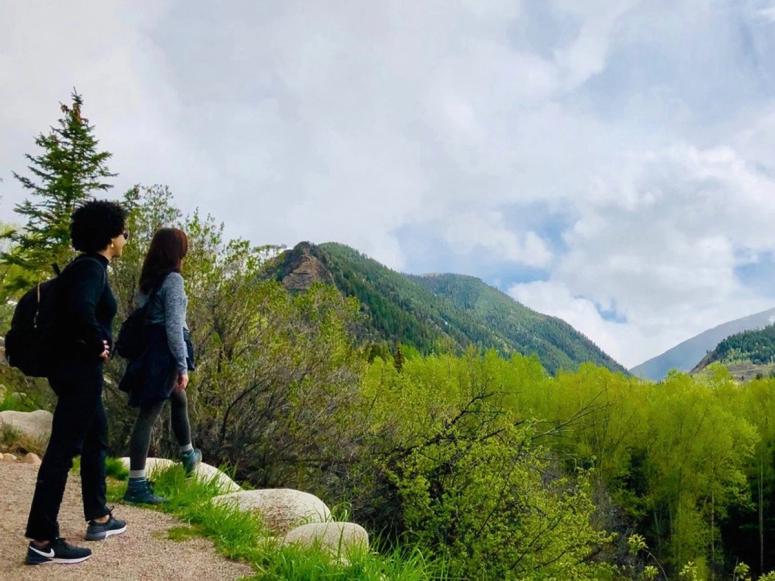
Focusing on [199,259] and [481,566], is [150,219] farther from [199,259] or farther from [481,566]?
[481,566]

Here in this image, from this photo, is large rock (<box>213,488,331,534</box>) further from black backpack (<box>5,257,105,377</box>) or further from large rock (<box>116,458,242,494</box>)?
black backpack (<box>5,257,105,377</box>)

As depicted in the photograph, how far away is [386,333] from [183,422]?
119322 millimetres

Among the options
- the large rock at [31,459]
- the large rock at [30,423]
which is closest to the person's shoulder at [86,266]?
the large rock at [31,459]

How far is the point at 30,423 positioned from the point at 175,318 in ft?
13.7

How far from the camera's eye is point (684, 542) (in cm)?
2722

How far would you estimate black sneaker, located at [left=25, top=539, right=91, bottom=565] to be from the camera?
3.21 meters

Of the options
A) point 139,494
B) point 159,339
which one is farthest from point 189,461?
point 159,339

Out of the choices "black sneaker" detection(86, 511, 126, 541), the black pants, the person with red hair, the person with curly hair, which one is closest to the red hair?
the person with red hair

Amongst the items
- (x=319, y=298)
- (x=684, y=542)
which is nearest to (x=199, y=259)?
(x=319, y=298)

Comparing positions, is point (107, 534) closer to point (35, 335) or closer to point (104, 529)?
point (104, 529)

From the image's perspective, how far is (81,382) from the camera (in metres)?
3.40

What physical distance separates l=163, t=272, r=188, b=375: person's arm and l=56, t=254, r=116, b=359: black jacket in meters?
0.88

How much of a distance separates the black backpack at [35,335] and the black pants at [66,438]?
102 mm

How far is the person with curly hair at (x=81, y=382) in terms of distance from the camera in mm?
3271
